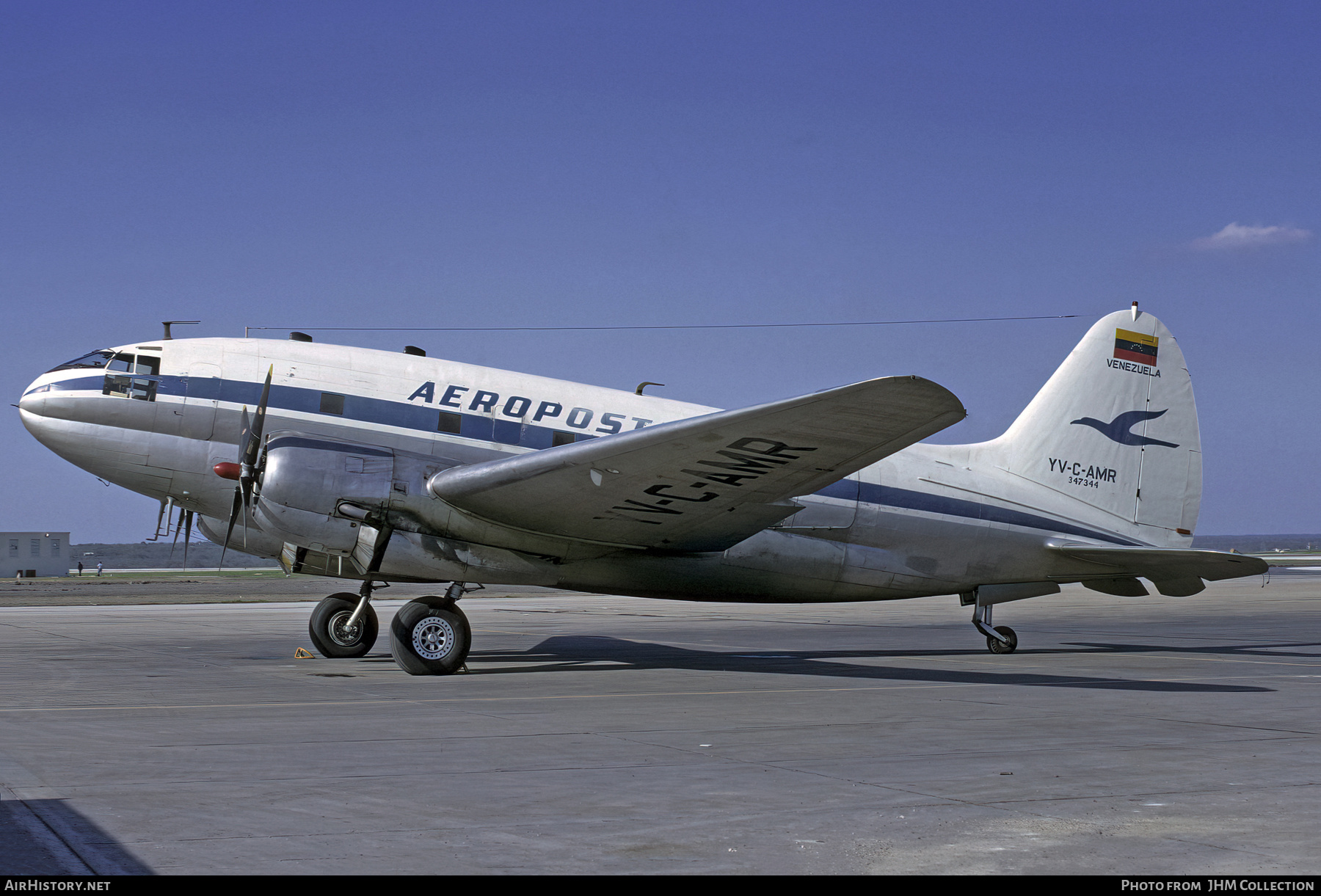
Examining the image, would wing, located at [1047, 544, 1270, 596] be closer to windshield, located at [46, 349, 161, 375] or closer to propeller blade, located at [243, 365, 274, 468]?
Result: propeller blade, located at [243, 365, 274, 468]

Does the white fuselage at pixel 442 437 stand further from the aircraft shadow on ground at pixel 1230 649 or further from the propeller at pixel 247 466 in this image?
the aircraft shadow on ground at pixel 1230 649

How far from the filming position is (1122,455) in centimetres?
1964

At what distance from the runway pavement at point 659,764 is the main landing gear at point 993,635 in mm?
1191

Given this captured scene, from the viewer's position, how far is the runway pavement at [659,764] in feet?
18.0

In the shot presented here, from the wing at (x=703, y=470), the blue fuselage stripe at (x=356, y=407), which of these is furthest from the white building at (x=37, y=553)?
the wing at (x=703, y=470)

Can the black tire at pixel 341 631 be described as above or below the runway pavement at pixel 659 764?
below

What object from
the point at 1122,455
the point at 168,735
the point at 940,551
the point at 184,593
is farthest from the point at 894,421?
the point at 184,593

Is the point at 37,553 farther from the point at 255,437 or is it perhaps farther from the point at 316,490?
the point at 316,490

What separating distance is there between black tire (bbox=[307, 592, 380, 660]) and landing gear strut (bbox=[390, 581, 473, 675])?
2.65m

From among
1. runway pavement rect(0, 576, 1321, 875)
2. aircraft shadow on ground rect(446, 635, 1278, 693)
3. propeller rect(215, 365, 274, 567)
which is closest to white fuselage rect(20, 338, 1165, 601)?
propeller rect(215, 365, 274, 567)

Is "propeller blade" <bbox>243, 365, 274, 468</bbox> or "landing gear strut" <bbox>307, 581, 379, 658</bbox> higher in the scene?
"propeller blade" <bbox>243, 365, 274, 468</bbox>

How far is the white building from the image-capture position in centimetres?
7725
